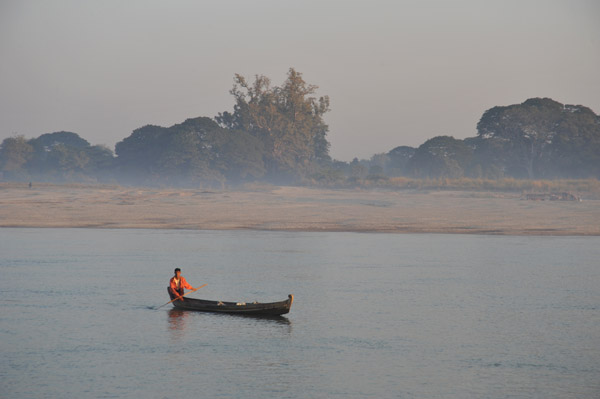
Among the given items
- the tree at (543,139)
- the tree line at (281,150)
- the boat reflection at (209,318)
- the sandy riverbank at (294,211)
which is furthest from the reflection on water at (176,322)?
the tree at (543,139)

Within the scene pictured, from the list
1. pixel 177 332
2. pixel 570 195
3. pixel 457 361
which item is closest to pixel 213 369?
pixel 177 332

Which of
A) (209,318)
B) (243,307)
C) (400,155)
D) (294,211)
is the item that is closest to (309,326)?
(243,307)

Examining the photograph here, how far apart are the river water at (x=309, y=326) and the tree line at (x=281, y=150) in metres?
58.5

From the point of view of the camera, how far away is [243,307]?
902 inches

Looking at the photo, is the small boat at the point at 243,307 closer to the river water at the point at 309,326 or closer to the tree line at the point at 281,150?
the river water at the point at 309,326

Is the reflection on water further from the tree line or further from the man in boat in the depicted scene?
the tree line

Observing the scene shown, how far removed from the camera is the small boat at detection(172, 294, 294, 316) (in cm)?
2258

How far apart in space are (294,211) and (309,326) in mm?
41222

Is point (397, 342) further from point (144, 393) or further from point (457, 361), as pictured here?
point (144, 393)

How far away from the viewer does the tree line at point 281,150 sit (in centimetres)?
10256

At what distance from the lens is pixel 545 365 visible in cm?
1783

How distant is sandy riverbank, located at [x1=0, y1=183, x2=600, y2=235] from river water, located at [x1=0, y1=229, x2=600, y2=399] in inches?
525

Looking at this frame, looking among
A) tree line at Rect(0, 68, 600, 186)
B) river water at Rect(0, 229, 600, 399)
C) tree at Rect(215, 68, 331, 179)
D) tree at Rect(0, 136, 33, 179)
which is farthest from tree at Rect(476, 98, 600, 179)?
tree at Rect(0, 136, 33, 179)

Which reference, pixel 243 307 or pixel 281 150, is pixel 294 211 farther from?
pixel 281 150
